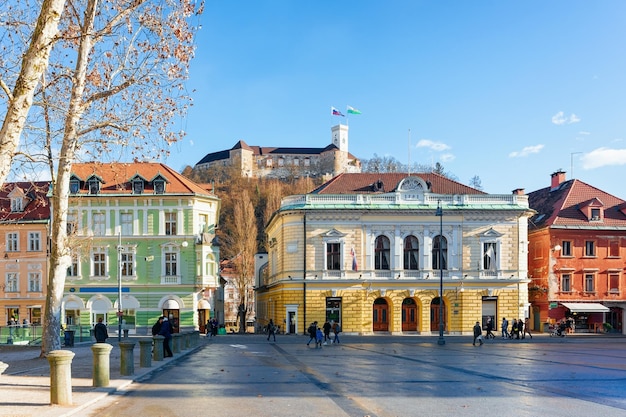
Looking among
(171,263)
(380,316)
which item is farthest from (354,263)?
(171,263)

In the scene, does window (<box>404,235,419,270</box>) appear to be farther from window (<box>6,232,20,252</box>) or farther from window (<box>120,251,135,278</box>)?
window (<box>6,232,20,252</box>)

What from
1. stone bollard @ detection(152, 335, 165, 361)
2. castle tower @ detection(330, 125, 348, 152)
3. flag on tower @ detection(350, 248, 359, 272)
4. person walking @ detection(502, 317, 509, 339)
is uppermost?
castle tower @ detection(330, 125, 348, 152)

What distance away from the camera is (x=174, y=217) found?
55.1m

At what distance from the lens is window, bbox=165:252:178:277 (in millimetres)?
54781

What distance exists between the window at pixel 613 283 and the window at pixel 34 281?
44026mm

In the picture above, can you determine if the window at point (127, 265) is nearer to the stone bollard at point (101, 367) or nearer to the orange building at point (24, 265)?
the orange building at point (24, 265)

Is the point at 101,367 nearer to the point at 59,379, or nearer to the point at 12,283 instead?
the point at 59,379

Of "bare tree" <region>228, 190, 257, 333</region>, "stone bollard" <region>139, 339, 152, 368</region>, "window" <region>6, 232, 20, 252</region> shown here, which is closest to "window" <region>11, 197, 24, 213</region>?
"window" <region>6, 232, 20, 252</region>

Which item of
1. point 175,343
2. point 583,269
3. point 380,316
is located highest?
point 583,269

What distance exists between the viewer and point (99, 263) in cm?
5484

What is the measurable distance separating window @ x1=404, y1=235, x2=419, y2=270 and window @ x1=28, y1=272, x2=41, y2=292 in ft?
91.4

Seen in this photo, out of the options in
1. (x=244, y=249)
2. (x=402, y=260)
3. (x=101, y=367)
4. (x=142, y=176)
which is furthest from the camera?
(x=244, y=249)

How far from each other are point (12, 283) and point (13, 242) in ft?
10.5

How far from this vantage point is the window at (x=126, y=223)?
54.8 m
